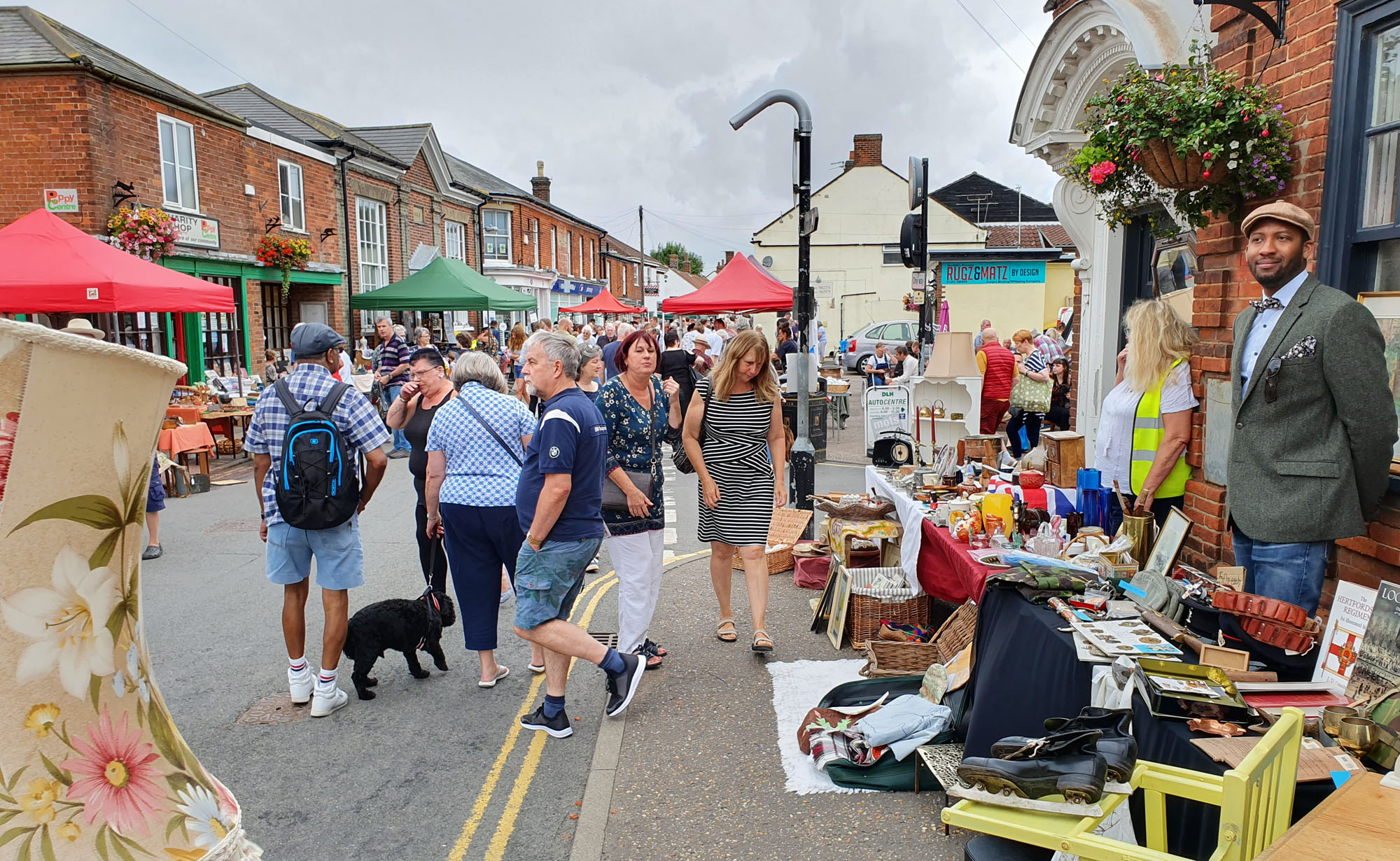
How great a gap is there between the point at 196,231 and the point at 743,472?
48.6ft

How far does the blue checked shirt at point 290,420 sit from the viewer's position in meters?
4.53

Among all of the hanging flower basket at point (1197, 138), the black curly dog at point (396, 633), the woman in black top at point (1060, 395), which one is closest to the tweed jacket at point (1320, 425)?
the hanging flower basket at point (1197, 138)

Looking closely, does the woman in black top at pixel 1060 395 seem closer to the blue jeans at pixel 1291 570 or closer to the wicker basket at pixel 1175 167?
the wicker basket at pixel 1175 167

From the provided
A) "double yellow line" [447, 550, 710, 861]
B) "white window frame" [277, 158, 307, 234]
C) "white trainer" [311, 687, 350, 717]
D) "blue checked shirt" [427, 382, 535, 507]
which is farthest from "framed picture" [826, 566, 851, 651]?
"white window frame" [277, 158, 307, 234]

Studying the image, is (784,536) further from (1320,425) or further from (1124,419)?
(1320,425)

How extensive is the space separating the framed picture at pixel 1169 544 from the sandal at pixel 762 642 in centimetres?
220

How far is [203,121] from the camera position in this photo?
16.5 m

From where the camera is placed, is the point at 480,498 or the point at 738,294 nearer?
the point at 480,498

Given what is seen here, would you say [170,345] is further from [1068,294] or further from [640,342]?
[1068,294]

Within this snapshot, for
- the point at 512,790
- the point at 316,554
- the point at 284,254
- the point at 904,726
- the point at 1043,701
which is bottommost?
the point at 512,790

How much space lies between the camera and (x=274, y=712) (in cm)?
479

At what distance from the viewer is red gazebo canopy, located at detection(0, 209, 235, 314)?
853 cm

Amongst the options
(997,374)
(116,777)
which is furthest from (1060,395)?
(116,777)

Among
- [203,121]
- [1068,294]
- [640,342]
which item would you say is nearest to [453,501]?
[640,342]
